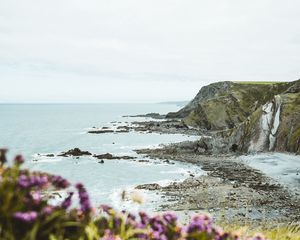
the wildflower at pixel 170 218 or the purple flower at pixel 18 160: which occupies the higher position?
the purple flower at pixel 18 160

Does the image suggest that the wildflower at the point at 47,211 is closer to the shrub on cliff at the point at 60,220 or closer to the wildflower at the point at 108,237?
the shrub on cliff at the point at 60,220

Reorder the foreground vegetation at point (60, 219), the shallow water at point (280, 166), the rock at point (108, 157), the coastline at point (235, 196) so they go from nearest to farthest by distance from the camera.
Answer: the foreground vegetation at point (60, 219) < the coastline at point (235, 196) < the shallow water at point (280, 166) < the rock at point (108, 157)

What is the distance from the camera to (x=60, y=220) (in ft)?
10.7

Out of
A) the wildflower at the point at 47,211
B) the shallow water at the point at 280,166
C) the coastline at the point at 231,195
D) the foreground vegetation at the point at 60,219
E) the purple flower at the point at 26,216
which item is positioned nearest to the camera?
the purple flower at the point at 26,216

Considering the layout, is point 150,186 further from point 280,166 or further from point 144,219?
point 144,219

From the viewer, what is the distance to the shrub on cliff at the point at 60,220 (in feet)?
9.86

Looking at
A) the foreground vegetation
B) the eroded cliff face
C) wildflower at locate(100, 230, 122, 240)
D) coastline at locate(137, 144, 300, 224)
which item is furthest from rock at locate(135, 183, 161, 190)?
the eroded cliff face

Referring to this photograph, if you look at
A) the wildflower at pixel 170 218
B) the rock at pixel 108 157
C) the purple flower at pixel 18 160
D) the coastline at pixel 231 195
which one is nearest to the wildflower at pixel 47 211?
the purple flower at pixel 18 160

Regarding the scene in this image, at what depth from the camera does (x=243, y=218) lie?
28.2 meters

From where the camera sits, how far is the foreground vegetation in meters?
3.00

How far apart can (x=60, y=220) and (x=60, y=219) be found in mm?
14

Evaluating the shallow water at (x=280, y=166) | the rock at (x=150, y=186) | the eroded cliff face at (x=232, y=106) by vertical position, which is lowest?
the rock at (x=150, y=186)

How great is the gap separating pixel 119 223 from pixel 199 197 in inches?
1266

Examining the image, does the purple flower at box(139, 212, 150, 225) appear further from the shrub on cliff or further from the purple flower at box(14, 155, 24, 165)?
the purple flower at box(14, 155, 24, 165)
